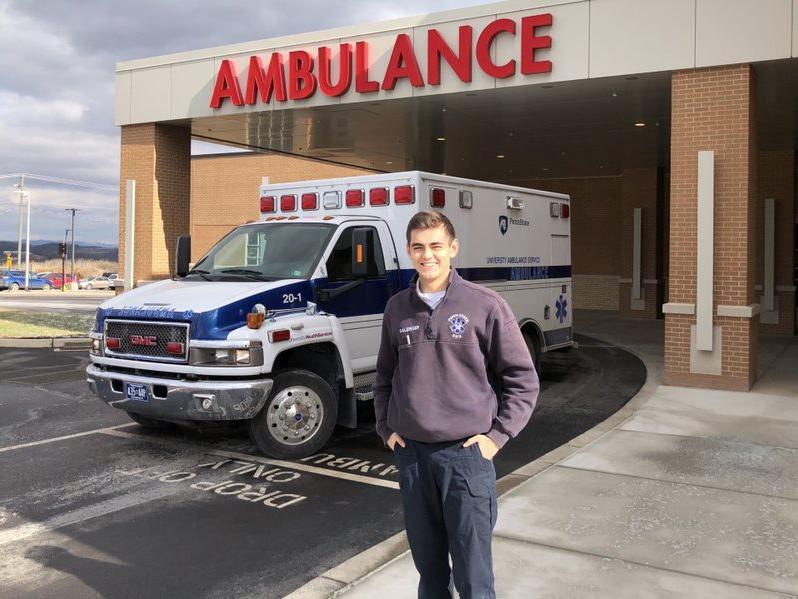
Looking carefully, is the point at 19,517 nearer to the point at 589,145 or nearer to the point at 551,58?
the point at 551,58

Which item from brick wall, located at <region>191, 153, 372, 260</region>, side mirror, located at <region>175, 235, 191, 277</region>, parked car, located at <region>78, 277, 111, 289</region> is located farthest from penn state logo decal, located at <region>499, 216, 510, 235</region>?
parked car, located at <region>78, 277, 111, 289</region>

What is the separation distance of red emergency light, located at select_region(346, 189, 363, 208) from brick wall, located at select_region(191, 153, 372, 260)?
A: 2856 centimetres

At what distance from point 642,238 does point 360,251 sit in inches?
700

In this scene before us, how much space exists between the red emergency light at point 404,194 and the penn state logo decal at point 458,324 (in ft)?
19.0

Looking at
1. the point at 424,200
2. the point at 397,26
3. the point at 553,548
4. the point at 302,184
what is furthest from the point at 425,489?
the point at 397,26

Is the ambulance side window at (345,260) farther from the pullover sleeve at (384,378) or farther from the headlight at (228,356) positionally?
the pullover sleeve at (384,378)

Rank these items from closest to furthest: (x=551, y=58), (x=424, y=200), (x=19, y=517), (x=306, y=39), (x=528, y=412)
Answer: (x=528, y=412), (x=19, y=517), (x=424, y=200), (x=551, y=58), (x=306, y=39)

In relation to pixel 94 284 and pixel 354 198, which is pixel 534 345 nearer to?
pixel 354 198

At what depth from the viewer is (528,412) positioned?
10.7 ft

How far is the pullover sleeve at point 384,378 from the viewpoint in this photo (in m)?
3.49

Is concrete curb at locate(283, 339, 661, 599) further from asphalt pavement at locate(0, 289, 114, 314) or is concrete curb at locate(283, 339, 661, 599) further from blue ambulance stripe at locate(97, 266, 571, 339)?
asphalt pavement at locate(0, 289, 114, 314)

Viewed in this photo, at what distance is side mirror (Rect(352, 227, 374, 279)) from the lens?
25.0 ft

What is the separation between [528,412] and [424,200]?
607cm

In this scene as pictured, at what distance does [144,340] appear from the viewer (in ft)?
23.6
